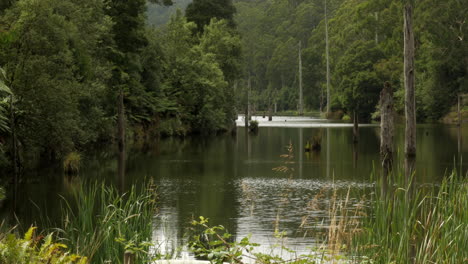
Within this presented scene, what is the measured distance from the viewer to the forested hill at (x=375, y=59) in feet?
226

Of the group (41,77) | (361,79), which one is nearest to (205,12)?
(361,79)

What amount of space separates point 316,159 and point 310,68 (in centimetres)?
9439

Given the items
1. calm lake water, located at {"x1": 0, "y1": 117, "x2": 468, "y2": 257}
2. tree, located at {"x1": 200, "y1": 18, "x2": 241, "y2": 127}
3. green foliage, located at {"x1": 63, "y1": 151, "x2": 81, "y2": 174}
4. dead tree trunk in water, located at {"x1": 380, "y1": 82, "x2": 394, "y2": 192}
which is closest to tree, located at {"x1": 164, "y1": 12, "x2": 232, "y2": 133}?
tree, located at {"x1": 200, "y1": 18, "x2": 241, "y2": 127}

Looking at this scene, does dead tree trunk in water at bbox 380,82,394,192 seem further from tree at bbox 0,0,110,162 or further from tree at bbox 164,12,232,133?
tree at bbox 164,12,232,133

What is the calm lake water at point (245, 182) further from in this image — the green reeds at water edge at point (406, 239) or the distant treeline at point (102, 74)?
the distant treeline at point (102, 74)

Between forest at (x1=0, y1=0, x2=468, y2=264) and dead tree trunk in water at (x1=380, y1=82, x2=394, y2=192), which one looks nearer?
forest at (x1=0, y1=0, x2=468, y2=264)

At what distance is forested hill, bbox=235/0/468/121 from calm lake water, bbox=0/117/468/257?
1309 centimetres

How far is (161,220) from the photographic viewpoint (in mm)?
15891

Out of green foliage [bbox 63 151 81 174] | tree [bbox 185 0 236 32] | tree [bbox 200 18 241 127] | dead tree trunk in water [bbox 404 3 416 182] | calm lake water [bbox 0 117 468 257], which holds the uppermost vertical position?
tree [bbox 185 0 236 32]

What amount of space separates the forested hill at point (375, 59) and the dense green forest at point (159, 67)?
0.17 m

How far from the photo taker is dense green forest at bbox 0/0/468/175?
82.9 ft

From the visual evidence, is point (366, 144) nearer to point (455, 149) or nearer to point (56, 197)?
point (455, 149)

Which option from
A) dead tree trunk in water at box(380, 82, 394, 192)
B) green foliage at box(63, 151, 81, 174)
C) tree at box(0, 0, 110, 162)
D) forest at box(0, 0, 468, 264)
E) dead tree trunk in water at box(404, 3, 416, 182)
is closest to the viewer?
forest at box(0, 0, 468, 264)

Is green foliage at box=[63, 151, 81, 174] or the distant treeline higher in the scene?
the distant treeline
